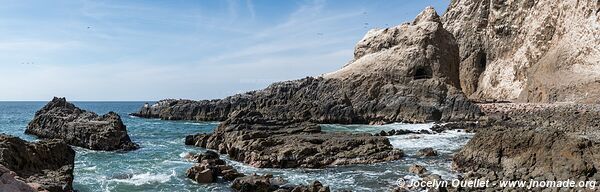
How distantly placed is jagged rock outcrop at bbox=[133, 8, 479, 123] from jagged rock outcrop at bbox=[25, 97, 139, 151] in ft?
70.8

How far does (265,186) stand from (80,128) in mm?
23458

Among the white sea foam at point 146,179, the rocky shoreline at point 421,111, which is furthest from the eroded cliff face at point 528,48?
the white sea foam at point 146,179

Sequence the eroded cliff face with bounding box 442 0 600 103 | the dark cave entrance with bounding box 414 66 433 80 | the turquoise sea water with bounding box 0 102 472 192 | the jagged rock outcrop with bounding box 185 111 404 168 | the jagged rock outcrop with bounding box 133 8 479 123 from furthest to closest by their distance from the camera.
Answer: the dark cave entrance with bounding box 414 66 433 80
the jagged rock outcrop with bounding box 133 8 479 123
the eroded cliff face with bounding box 442 0 600 103
the jagged rock outcrop with bounding box 185 111 404 168
the turquoise sea water with bounding box 0 102 472 192

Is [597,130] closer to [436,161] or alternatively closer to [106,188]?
[436,161]

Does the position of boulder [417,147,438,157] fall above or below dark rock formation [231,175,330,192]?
above

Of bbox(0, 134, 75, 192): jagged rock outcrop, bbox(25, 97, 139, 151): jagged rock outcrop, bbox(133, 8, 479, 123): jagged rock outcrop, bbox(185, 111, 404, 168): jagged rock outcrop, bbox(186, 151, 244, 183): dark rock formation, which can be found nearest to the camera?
bbox(0, 134, 75, 192): jagged rock outcrop

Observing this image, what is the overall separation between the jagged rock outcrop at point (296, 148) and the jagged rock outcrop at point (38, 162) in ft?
31.7

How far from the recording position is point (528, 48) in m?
69.2

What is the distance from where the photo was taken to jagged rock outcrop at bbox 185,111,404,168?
2519cm

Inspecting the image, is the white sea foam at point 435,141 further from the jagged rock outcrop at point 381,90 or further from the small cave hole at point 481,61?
the small cave hole at point 481,61

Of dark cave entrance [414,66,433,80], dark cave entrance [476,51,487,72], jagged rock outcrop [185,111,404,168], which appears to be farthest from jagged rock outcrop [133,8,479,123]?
jagged rock outcrop [185,111,404,168]

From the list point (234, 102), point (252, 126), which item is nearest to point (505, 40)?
point (234, 102)

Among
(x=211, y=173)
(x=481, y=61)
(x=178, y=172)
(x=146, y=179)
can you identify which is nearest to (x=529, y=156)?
(x=211, y=173)

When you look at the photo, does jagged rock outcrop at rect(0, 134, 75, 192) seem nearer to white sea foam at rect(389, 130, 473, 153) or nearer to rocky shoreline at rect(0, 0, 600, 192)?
rocky shoreline at rect(0, 0, 600, 192)
